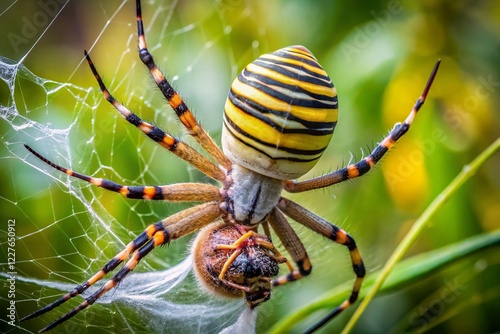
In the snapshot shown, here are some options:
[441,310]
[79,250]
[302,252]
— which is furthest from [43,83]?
[441,310]

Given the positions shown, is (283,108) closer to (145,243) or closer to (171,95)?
(171,95)

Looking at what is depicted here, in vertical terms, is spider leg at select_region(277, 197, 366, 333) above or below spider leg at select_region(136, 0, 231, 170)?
below

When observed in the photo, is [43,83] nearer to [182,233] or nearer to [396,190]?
[182,233]

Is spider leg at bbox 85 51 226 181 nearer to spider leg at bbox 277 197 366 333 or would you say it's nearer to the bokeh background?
spider leg at bbox 277 197 366 333
